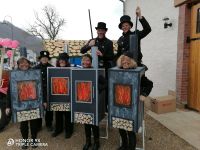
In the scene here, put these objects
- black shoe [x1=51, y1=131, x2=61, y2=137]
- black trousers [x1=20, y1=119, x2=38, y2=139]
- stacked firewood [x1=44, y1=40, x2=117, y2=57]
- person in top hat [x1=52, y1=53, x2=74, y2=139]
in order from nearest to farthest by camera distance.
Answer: black trousers [x1=20, y1=119, x2=38, y2=139]
person in top hat [x1=52, y1=53, x2=74, y2=139]
black shoe [x1=51, y1=131, x2=61, y2=137]
stacked firewood [x1=44, y1=40, x2=117, y2=57]

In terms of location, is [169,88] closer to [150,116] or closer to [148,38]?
[150,116]

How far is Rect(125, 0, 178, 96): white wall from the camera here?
7190 mm

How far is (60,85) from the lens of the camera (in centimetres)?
450

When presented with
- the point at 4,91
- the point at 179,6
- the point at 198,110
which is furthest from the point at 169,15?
the point at 4,91

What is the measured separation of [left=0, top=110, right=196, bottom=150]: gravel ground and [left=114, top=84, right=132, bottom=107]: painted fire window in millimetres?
1116

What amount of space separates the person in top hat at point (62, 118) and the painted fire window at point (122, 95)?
1478mm

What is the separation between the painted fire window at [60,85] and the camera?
4.47 metres

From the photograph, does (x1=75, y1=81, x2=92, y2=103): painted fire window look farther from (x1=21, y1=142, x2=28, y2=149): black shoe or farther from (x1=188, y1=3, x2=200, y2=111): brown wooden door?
(x1=188, y1=3, x2=200, y2=111): brown wooden door

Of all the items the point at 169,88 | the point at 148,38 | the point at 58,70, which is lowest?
the point at 169,88

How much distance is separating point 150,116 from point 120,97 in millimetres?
2817

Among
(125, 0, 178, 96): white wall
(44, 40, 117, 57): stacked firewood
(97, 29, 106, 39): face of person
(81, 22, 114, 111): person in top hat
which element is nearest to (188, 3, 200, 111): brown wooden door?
(125, 0, 178, 96): white wall

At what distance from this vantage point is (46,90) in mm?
4582

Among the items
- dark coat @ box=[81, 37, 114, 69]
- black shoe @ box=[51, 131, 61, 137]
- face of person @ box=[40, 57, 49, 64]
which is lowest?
black shoe @ box=[51, 131, 61, 137]

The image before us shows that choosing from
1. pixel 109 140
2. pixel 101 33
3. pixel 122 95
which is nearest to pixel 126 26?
pixel 101 33
